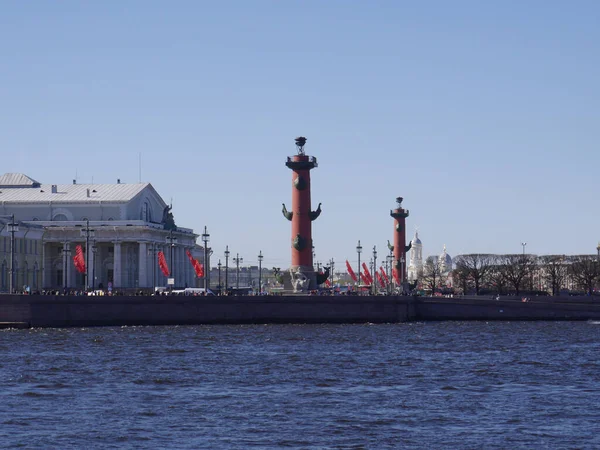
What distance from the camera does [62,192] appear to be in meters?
119

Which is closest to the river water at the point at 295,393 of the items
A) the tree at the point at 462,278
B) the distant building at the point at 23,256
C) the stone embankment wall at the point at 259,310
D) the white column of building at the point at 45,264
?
the stone embankment wall at the point at 259,310

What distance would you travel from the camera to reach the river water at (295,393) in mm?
30578

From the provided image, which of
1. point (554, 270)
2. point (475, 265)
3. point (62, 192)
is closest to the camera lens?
point (62, 192)

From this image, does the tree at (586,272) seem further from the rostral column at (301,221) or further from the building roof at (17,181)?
the building roof at (17,181)

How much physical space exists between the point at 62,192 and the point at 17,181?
5889mm

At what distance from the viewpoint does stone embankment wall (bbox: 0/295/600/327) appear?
242 ft

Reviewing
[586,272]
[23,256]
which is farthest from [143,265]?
[586,272]

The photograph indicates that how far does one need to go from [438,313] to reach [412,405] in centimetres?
5527

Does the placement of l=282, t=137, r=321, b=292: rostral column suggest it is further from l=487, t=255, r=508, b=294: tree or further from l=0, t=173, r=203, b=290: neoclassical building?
l=487, t=255, r=508, b=294: tree

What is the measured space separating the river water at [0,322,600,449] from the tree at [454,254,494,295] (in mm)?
77604

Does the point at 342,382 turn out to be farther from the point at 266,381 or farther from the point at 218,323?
the point at 218,323

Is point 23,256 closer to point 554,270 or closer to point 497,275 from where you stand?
point 497,275

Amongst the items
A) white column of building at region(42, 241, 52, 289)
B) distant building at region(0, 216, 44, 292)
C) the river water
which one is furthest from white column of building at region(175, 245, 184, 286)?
the river water

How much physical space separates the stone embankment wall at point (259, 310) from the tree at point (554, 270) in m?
42.2
